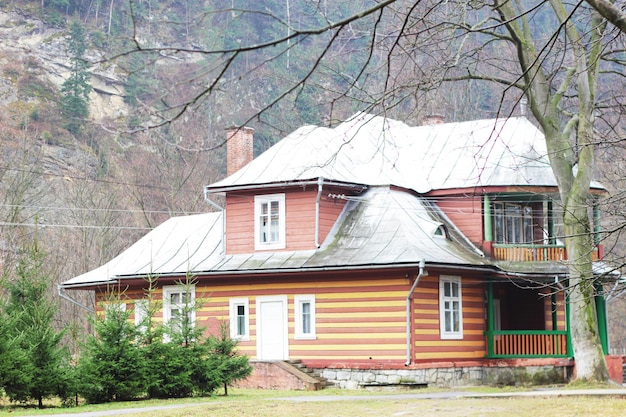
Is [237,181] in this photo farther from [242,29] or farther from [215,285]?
[242,29]

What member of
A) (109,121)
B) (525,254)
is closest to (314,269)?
(525,254)

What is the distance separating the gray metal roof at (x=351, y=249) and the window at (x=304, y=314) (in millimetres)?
1112

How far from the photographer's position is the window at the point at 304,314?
98.4 ft

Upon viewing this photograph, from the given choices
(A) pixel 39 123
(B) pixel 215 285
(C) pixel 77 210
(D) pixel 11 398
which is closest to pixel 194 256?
(B) pixel 215 285

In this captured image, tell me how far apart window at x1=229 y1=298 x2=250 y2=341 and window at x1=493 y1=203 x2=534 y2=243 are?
7.69 metres

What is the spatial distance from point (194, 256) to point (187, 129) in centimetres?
2916

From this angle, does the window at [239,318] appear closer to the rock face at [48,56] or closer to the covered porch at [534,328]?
the covered porch at [534,328]

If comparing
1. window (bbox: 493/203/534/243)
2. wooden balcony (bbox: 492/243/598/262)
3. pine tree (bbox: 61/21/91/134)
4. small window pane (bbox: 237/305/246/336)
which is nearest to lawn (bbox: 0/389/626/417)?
small window pane (bbox: 237/305/246/336)

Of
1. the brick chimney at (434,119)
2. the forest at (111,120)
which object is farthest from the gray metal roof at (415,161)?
the forest at (111,120)

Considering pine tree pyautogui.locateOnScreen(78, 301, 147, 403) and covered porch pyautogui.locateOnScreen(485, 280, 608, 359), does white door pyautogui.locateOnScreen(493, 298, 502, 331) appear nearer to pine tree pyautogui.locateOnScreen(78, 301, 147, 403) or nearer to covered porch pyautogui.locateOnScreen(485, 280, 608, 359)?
covered porch pyautogui.locateOnScreen(485, 280, 608, 359)

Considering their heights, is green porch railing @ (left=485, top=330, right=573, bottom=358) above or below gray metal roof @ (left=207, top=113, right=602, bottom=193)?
below

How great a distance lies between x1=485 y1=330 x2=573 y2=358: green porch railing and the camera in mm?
30484

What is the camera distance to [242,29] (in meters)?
77.9

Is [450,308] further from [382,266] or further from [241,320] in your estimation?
[241,320]
